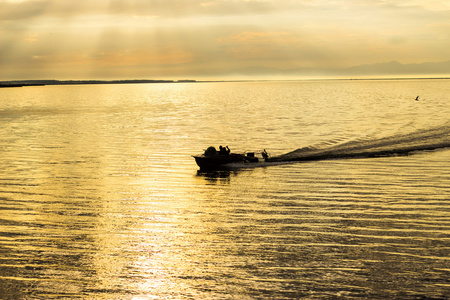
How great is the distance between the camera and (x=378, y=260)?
Answer: 19656mm

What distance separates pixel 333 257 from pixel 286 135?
49.4m

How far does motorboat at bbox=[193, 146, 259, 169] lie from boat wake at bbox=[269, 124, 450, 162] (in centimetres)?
275

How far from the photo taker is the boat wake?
4847 centimetres

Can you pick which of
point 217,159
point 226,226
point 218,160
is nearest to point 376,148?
point 218,160

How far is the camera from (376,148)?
53094 mm

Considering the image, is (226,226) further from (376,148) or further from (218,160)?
(376,148)

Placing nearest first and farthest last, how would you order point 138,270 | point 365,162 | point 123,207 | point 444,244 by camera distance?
point 138,270 < point 444,244 < point 123,207 < point 365,162

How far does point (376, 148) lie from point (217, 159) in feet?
66.7

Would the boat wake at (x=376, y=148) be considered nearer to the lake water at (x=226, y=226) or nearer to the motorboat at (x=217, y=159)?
the lake water at (x=226, y=226)

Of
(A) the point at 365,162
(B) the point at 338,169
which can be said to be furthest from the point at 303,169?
(A) the point at 365,162

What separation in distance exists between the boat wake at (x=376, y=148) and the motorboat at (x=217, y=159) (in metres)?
2.75

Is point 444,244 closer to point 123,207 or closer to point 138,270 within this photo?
point 138,270

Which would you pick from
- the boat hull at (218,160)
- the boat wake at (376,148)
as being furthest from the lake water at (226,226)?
the boat hull at (218,160)

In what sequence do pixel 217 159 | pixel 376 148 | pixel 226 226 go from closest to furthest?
pixel 226 226
pixel 217 159
pixel 376 148
